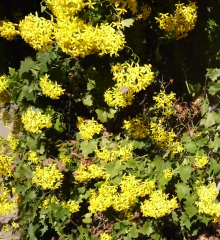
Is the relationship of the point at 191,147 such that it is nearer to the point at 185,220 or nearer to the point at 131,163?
the point at 131,163

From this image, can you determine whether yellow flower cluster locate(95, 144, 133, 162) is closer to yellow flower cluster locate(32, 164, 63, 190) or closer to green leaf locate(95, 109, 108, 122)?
green leaf locate(95, 109, 108, 122)

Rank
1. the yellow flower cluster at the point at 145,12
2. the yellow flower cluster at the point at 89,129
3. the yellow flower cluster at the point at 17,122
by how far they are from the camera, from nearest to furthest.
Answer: the yellow flower cluster at the point at 145,12
the yellow flower cluster at the point at 89,129
the yellow flower cluster at the point at 17,122

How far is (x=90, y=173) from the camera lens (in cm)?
250

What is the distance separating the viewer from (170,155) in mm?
2525

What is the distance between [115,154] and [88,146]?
0.23 metres

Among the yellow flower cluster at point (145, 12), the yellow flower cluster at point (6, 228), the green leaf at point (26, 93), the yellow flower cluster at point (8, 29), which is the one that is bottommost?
the yellow flower cluster at point (6, 228)

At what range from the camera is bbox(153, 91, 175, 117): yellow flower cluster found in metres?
2.42

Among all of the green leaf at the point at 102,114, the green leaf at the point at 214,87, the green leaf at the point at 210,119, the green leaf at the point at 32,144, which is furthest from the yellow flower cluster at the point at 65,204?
the green leaf at the point at 214,87

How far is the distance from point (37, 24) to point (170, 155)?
128 centimetres

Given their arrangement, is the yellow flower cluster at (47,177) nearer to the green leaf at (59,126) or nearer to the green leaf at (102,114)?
the green leaf at (59,126)

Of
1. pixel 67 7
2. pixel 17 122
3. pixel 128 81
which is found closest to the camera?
pixel 67 7

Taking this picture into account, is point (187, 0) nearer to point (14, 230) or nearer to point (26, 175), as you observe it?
point (26, 175)

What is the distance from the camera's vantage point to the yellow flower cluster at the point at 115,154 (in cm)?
236

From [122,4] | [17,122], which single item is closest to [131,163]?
[17,122]
